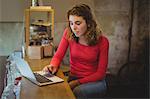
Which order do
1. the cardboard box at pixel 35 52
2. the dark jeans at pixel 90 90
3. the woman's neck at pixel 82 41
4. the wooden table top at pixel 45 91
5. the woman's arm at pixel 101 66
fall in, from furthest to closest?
the cardboard box at pixel 35 52 < the woman's neck at pixel 82 41 < the woman's arm at pixel 101 66 < the dark jeans at pixel 90 90 < the wooden table top at pixel 45 91

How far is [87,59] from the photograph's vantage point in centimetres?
226

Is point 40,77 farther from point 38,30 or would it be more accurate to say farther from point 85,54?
point 38,30

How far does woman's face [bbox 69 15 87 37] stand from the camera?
2.18 meters

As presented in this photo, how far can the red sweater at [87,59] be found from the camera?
86.1 inches

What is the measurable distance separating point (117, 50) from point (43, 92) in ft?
7.23

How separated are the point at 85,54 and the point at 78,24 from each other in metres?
0.26

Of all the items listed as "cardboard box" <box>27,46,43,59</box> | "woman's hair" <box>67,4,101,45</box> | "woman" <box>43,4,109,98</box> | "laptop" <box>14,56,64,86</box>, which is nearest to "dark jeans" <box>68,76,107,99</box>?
"woman" <box>43,4,109,98</box>

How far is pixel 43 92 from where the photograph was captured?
5.43 ft

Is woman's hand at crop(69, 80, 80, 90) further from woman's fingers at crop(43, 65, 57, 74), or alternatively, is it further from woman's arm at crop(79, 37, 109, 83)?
woman's fingers at crop(43, 65, 57, 74)

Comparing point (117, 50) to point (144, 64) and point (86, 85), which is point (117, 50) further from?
point (86, 85)

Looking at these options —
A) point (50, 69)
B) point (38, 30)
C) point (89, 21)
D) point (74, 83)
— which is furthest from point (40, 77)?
point (38, 30)

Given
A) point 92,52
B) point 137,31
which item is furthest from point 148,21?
point 92,52

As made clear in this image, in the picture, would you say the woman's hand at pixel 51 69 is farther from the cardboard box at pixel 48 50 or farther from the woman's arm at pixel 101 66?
the cardboard box at pixel 48 50

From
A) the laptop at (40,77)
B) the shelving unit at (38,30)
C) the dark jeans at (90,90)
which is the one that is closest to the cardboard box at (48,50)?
the shelving unit at (38,30)
